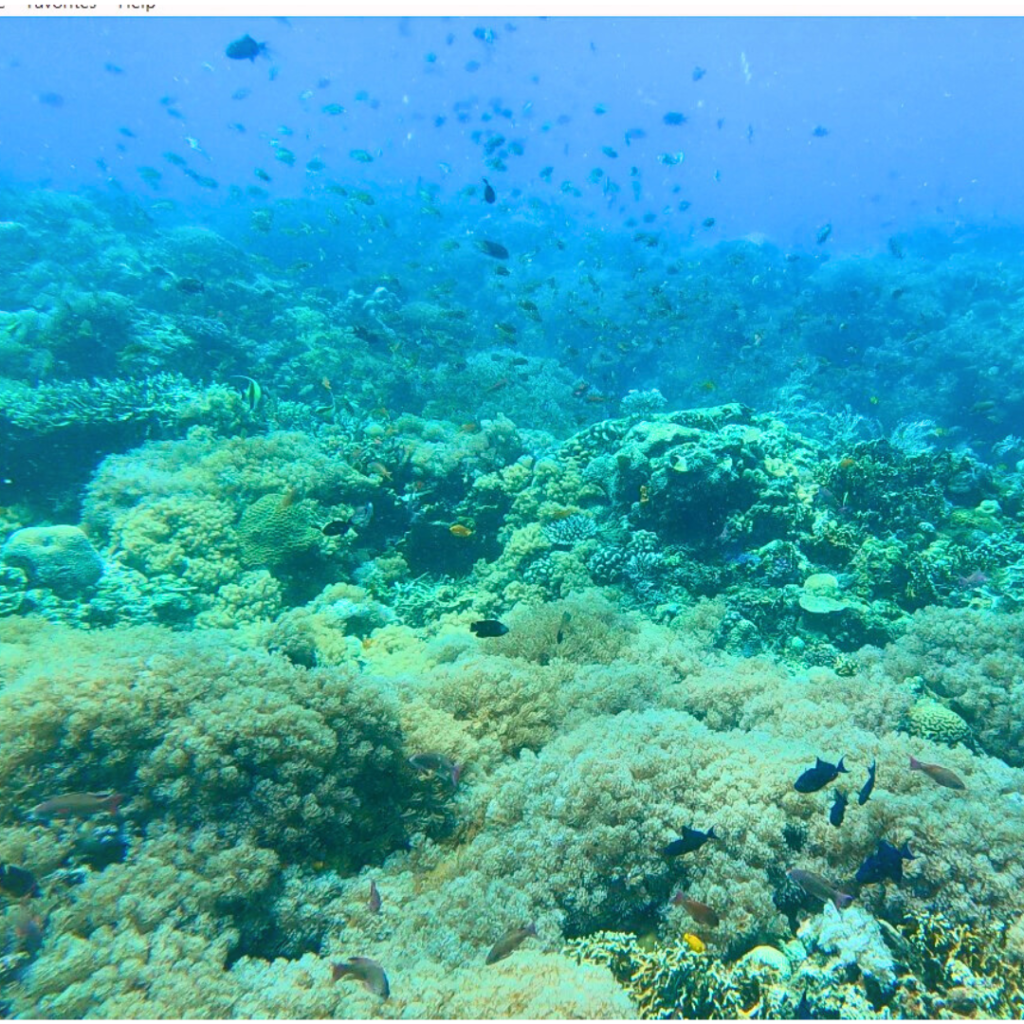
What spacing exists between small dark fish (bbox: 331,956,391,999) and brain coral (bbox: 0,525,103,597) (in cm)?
664

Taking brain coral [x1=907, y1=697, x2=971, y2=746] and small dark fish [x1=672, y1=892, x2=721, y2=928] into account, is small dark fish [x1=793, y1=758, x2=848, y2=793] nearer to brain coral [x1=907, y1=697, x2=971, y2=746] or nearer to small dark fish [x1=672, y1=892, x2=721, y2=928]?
small dark fish [x1=672, y1=892, x2=721, y2=928]

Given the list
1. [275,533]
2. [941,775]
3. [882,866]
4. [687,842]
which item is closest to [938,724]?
[941,775]

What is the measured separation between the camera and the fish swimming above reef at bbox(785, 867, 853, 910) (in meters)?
2.96

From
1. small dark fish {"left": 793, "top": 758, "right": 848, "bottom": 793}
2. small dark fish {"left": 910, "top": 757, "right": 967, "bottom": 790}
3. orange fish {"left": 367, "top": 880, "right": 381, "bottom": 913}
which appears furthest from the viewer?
small dark fish {"left": 910, "top": 757, "right": 967, "bottom": 790}

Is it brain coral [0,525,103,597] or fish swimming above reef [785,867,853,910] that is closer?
fish swimming above reef [785,867,853,910]

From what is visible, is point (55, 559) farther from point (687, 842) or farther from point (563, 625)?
point (687, 842)

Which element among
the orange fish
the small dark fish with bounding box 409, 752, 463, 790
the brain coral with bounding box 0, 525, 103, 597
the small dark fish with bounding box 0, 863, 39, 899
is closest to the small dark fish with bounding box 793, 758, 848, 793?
the small dark fish with bounding box 409, 752, 463, 790

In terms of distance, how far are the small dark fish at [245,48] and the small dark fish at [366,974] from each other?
14609mm

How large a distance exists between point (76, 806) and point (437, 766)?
2238 millimetres

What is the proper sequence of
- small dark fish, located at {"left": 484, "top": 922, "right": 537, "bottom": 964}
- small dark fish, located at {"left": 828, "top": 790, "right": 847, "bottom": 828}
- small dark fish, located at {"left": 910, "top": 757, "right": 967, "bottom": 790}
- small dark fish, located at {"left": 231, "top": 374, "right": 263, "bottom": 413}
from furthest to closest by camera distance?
1. small dark fish, located at {"left": 231, "top": 374, "right": 263, "bottom": 413}
2. small dark fish, located at {"left": 910, "top": 757, "right": 967, "bottom": 790}
3. small dark fish, located at {"left": 828, "top": 790, "right": 847, "bottom": 828}
4. small dark fish, located at {"left": 484, "top": 922, "right": 537, "bottom": 964}

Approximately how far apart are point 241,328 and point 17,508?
11.1 metres

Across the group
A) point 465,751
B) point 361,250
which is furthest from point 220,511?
point 361,250

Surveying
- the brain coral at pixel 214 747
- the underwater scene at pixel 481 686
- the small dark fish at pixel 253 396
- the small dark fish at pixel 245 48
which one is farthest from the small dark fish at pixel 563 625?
the small dark fish at pixel 245 48

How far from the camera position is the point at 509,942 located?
115 inches
